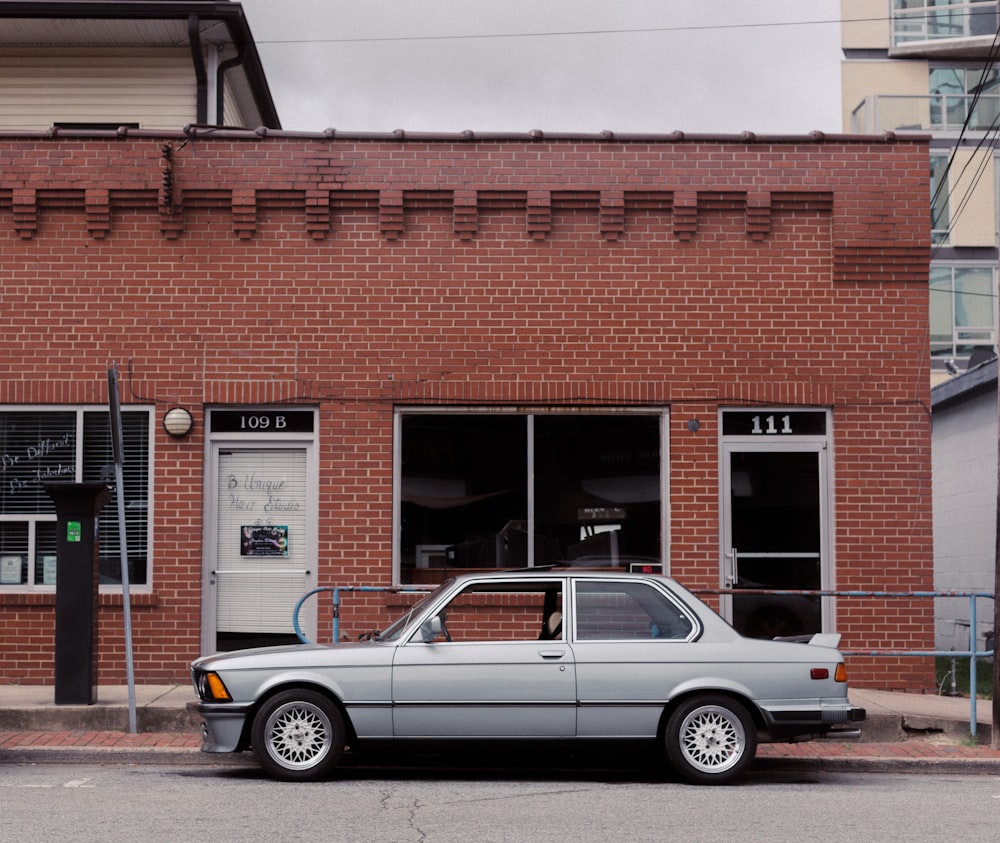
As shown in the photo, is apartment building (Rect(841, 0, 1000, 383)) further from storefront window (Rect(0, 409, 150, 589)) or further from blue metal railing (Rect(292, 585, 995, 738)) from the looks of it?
storefront window (Rect(0, 409, 150, 589))

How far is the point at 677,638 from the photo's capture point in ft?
31.7

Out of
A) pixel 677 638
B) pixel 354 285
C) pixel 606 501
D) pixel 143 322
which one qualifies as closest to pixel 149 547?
pixel 143 322

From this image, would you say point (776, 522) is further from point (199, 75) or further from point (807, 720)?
point (199, 75)

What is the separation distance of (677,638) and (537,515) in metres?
4.34

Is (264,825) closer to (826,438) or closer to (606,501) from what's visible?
(606,501)

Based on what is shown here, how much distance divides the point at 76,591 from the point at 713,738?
5495 millimetres

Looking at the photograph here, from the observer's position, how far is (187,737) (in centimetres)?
1136

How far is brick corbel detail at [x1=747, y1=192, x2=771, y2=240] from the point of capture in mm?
14039

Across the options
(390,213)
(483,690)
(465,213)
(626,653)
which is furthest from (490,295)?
(483,690)

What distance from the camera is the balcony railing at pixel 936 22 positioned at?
35.7 m

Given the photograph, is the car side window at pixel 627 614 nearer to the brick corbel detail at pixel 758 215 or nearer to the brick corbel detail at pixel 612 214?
the brick corbel detail at pixel 612 214

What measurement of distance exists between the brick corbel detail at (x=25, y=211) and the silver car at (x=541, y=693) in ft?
20.2

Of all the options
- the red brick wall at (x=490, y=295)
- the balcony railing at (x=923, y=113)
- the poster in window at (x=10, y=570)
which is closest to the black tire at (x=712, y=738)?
the red brick wall at (x=490, y=295)

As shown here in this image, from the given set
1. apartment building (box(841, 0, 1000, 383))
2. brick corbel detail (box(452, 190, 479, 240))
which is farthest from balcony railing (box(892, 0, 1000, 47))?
brick corbel detail (box(452, 190, 479, 240))
